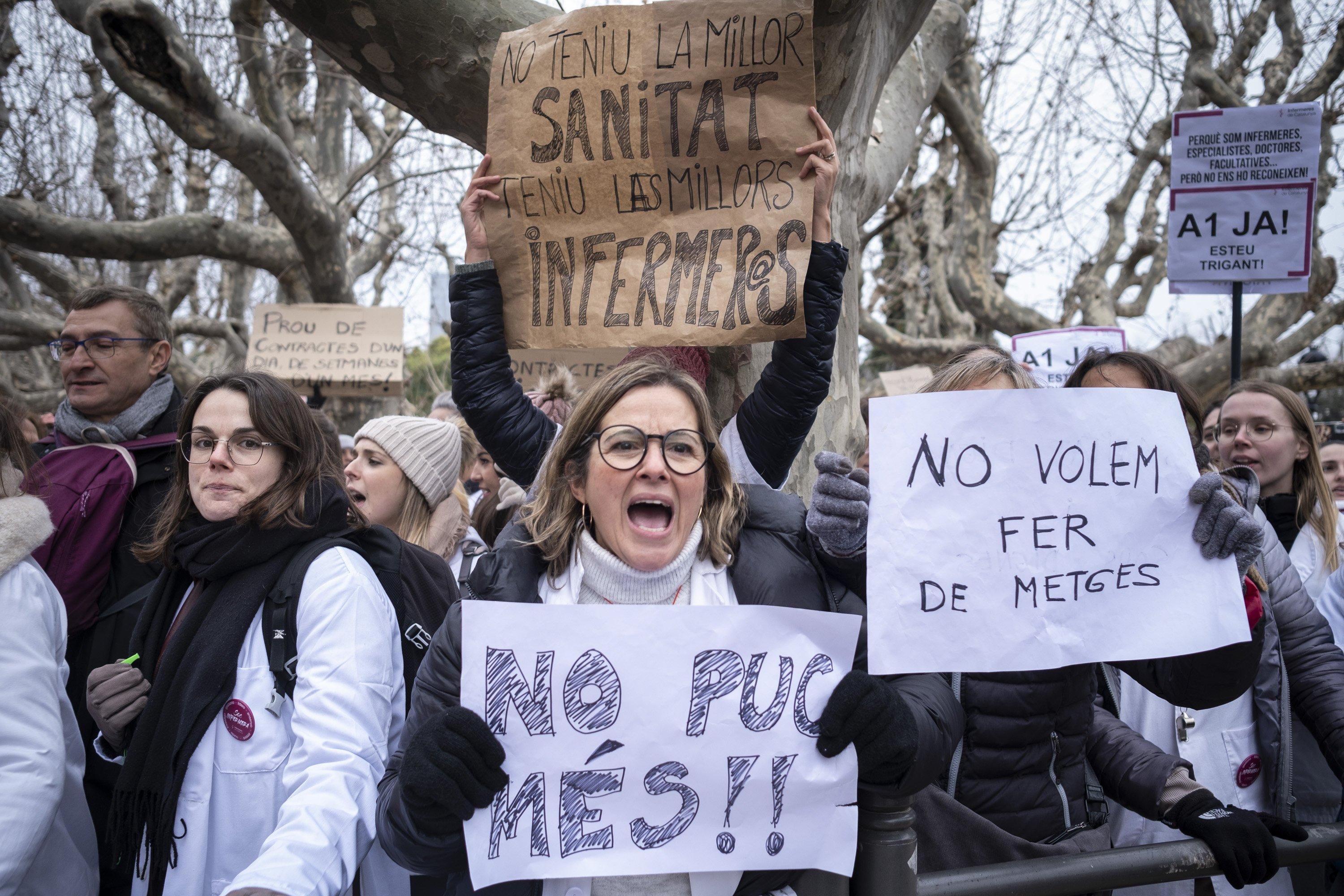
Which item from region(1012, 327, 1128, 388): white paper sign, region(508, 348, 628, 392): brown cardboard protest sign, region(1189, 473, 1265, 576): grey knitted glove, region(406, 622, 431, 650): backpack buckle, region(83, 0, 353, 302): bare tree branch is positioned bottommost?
region(406, 622, 431, 650): backpack buckle

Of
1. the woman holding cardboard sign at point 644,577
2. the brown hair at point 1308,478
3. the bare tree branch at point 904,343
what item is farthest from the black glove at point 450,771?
the bare tree branch at point 904,343

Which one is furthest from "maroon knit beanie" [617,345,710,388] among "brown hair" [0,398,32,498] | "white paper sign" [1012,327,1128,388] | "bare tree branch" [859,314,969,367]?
"bare tree branch" [859,314,969,367]

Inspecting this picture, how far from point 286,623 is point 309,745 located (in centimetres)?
29

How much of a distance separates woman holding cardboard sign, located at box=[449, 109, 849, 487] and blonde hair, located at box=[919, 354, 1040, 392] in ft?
0.95

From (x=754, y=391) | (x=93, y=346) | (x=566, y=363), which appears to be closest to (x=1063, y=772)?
(x=754, y=391)

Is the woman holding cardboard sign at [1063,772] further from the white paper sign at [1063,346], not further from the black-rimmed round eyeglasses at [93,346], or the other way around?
the white paper sign at [1063,346]

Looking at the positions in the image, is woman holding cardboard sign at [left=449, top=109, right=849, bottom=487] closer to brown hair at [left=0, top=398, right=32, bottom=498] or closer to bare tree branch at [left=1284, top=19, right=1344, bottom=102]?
brown hair at [left=0, top=398, right=32, bottom=498]

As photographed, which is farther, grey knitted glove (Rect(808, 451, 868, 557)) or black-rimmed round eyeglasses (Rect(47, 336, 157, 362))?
black-rimmed round eyeglasses (Rect(47, 336, 157, 362))

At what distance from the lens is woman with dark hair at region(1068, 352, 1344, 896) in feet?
7.66

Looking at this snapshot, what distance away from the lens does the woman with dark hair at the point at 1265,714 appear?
7.66ft

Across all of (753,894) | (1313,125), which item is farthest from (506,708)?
(1313,125)

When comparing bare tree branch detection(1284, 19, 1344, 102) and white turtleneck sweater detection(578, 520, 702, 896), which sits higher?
bare tree branch detection(1284, 19, 1344, 102)

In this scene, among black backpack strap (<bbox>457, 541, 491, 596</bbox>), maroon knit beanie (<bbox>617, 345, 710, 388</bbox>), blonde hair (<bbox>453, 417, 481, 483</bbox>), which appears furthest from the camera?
blonde hair (<bbox>453, 417, 481, 483</bbox>)

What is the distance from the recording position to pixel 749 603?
1.72 metres
